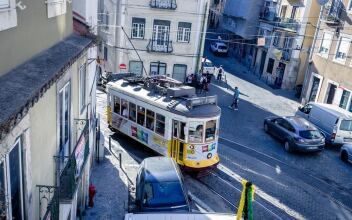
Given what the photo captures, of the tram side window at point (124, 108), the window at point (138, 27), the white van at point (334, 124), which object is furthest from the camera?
the window at point (138, 27)

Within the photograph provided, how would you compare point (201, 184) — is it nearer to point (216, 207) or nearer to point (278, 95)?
point (216, 207)

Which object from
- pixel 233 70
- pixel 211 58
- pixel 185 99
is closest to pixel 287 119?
pixel 185 99

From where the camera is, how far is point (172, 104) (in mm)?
15297

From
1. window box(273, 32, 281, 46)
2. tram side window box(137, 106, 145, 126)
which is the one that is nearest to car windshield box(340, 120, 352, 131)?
tram side window box(137, 106, 145, 126)

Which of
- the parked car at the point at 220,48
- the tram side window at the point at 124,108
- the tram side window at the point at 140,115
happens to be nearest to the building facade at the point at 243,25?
the parked car at the point at 220,48

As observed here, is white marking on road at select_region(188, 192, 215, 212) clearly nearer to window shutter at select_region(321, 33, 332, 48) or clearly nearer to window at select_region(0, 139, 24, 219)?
window at select_region(0, 139, 24, 219)

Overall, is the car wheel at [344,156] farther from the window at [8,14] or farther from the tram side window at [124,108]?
the window at [8,14]

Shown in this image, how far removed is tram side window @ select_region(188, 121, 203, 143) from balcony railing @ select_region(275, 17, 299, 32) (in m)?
21.5

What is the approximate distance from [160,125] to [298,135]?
25.2 feet

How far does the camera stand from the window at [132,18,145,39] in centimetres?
2904

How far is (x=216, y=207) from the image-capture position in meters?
13.7

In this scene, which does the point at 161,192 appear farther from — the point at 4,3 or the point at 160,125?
the point at 4,3

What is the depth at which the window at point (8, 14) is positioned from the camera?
481cm

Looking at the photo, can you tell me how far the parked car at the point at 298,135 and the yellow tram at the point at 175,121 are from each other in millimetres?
5347
